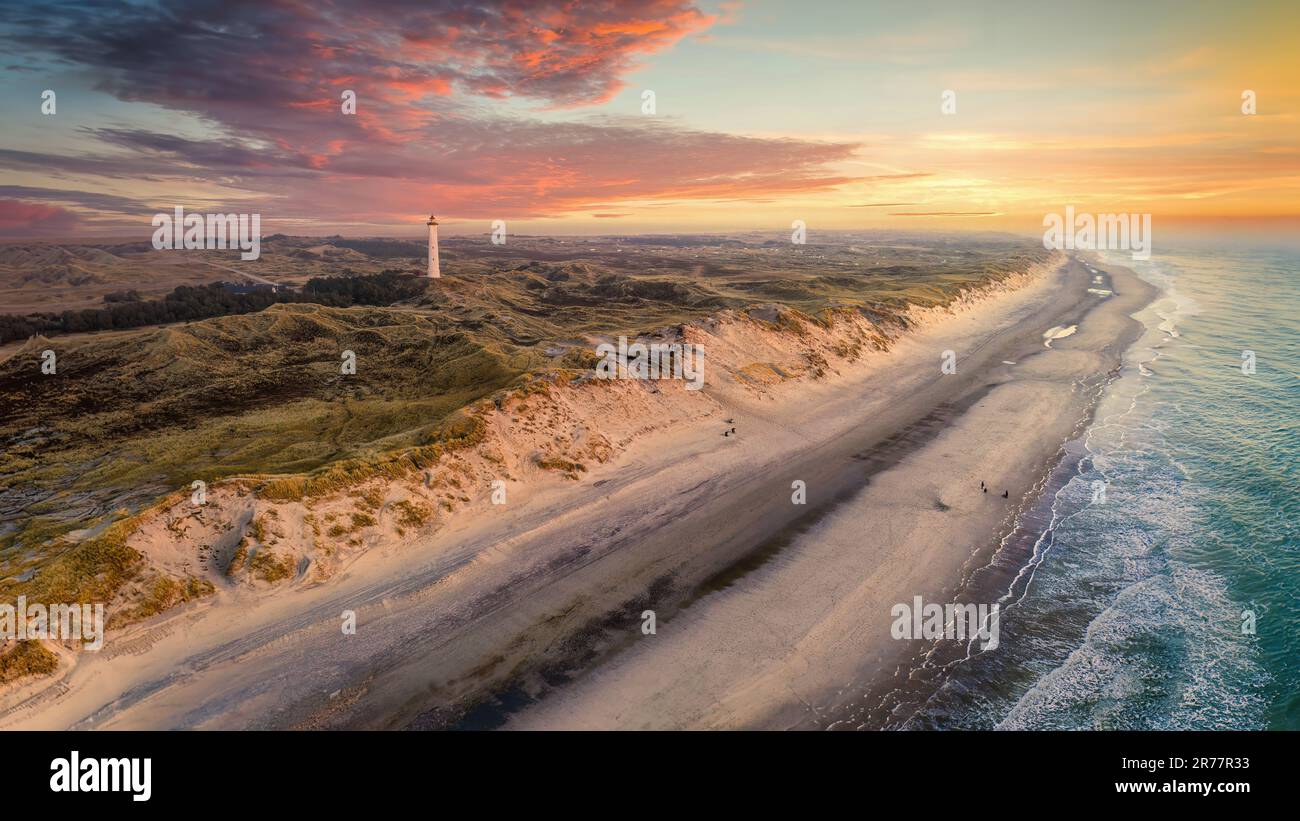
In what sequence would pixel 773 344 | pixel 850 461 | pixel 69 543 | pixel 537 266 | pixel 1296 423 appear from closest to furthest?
pixel 69 543 < pixel 850 461 < pixel 1296 423 < pixel 773 344 < pixel 537 266

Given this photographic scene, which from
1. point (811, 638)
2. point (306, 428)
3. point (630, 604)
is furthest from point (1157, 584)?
point (306, 428)

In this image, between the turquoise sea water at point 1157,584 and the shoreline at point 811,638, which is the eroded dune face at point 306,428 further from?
the turquoise sea water at point 1157,584

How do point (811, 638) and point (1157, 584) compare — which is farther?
point (1157, 584)

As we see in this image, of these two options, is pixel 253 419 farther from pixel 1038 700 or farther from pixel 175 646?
pixel 1038 700

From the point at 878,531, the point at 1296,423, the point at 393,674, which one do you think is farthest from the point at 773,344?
the point at 393,674

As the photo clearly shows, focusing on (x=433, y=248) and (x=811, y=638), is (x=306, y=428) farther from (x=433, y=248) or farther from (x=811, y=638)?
(x=433, y=248)
